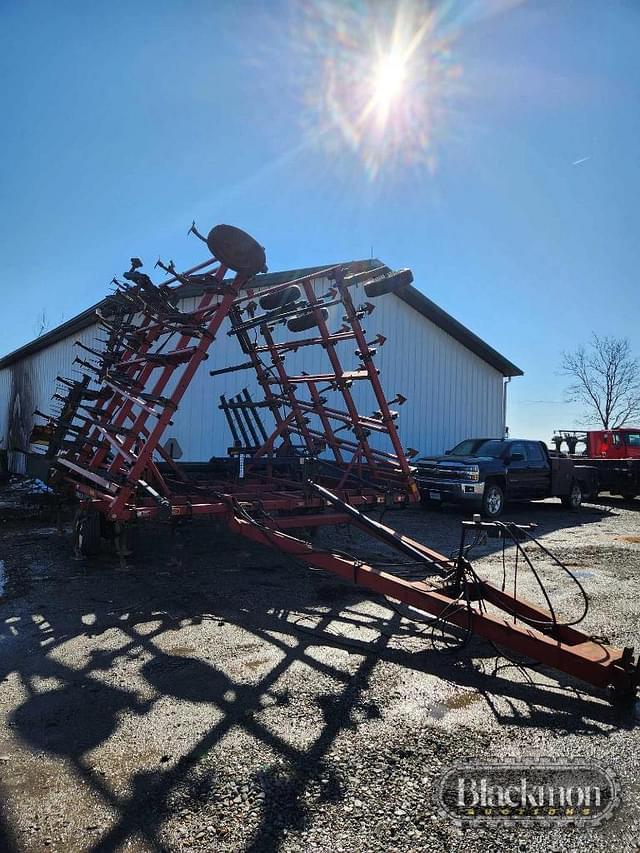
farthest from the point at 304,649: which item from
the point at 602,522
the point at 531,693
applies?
the point at 602,522

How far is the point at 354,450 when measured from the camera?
313 inches

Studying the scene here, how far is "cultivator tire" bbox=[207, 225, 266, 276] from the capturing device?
20.2 ft

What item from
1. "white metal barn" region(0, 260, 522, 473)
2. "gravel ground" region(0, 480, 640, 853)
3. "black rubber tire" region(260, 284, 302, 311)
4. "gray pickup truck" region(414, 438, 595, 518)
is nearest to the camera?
"gravel ground" region(0, 480, 640, 853)

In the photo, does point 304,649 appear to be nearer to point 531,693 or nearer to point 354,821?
point 531,693

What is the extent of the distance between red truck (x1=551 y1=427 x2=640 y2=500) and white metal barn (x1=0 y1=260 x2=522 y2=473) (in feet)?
9.84

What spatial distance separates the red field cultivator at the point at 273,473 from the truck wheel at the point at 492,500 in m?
2.79

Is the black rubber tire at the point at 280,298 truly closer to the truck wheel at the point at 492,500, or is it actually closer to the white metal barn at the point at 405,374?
the white metal barn at the point at 405,374

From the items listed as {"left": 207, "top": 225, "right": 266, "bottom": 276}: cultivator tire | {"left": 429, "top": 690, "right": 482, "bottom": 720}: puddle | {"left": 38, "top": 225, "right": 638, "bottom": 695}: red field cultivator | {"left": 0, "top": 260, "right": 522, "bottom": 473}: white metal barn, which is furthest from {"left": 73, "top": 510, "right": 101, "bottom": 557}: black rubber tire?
{"left": 0, "top": 260, "right": 522, "bottom": 473}: white metal barn

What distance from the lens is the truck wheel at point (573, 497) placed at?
47.3 ft

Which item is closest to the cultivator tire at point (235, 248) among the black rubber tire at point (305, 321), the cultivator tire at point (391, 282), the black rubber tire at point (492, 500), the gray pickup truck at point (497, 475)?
the cultivator tire at point (391, 282)

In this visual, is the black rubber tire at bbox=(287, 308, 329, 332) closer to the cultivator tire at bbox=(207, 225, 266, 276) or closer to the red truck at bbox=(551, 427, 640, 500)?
the cultivator tire at bbox=(207, 225, 266, 276)

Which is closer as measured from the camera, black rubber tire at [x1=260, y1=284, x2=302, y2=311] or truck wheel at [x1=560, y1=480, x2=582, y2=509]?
black rubber tire at [x1=260, y1=284, x2=302, y2=311]

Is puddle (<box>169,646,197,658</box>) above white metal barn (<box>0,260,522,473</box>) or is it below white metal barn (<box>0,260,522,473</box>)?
below

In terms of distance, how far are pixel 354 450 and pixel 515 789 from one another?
215 inches
